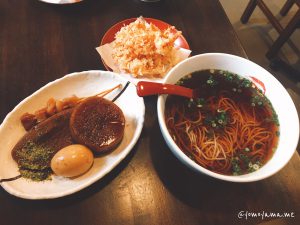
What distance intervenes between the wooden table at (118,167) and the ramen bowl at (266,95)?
14 centimetres

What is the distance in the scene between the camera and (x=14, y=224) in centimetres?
85

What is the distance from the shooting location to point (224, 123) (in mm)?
1037

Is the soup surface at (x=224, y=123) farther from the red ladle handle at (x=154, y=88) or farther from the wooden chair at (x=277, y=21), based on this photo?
the wooden chair at (x=277, y=21)

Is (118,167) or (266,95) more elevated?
(266,95)

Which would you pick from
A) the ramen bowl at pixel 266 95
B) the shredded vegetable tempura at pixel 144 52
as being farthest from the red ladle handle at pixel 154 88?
the shredded vegetable tempura at pixel 144 52

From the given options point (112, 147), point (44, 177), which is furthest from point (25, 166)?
point (112, 147)

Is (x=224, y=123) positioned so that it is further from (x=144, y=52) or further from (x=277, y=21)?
(x=277, y=21)

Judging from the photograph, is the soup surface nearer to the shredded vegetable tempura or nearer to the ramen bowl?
the ramen bowl

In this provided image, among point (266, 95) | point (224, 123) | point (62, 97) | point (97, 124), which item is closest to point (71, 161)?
point (97, 124)

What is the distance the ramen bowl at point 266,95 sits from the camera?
814 millimetres

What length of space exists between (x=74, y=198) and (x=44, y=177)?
0.42ft

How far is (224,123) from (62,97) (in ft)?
2.24

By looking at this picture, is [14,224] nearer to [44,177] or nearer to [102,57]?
[44,177]

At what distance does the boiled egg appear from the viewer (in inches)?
34.0
